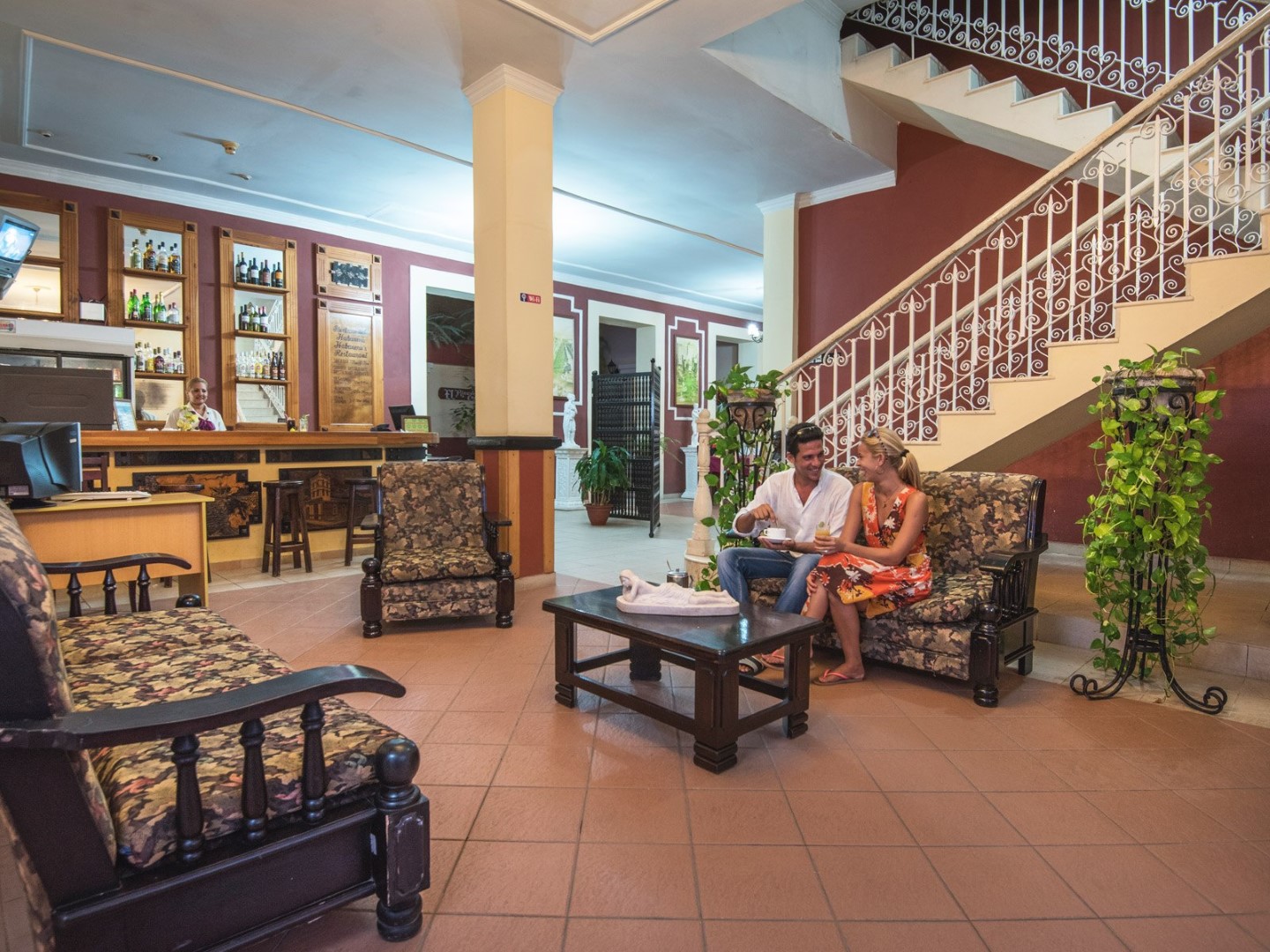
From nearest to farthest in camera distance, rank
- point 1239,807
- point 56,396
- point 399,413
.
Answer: point 1239,807, point 56,396, point 399,413

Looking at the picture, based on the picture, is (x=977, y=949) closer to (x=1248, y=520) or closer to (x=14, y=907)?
(x=14, y=907)

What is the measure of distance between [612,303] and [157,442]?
777 centimetres

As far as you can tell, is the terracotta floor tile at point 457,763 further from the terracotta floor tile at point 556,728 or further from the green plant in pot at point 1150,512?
the green plant in pot at point 1150,512

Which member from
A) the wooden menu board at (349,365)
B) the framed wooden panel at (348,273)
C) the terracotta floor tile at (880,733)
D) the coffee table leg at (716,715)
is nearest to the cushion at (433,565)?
the coffee table leg at (716,715)

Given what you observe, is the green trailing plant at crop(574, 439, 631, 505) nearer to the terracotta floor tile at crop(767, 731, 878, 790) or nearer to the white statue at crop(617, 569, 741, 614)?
the white statue at crop(617, 569, 741, 614)

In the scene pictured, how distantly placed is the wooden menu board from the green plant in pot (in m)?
7.81

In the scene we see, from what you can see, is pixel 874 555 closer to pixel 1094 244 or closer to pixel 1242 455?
pixel 1094 244

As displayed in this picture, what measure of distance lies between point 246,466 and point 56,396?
1466 millimetres

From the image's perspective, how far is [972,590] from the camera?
11.0 ft

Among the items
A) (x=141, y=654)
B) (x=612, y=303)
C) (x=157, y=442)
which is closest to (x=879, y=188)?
(x=612, y=303)

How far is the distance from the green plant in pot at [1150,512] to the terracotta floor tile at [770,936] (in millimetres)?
2203

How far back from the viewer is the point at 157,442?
5535 millimetres

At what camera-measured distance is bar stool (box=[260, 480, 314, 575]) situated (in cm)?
586

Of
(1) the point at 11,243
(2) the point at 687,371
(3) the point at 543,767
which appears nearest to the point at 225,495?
(1) the point at 11,243
